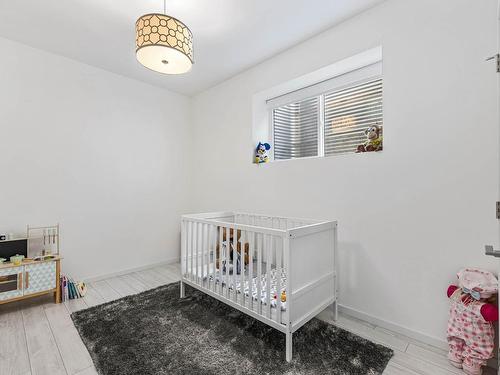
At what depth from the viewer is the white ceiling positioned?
6.47ft

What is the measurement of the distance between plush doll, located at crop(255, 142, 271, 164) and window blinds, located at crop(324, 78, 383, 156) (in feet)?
2.22

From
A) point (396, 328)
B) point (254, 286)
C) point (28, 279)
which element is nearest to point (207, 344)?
point (254, 286)

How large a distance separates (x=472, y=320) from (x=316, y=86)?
2.30 meters

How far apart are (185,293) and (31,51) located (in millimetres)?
2918

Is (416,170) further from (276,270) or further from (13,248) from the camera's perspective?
(13,248)

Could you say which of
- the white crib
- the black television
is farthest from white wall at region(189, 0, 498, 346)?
the black television

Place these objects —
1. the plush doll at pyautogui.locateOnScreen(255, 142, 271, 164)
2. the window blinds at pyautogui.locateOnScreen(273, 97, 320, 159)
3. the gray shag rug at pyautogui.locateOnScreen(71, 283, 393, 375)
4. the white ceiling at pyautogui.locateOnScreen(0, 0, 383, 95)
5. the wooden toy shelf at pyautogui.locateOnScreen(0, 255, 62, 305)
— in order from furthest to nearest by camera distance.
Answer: the plush doll at pyautogui.locateOnScreen(255, 142, 271, 164)
the window blinds at pyautogui.locateOnScreen(273, 97, 320, 159)
the wooden toy shelf at pyautogui.locateOnScreen(0, 255, 62, 305)
the white ceiling at pyautogui.locateOnScreen(0, 0, 383, 95)
the gray shag rug at pyautogui.locateOnScreen(71, 283, 393, 375)

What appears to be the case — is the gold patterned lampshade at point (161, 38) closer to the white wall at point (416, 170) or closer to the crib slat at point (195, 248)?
the white wall at point (416, 170)

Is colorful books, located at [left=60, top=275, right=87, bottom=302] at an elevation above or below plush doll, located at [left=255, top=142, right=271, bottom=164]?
below

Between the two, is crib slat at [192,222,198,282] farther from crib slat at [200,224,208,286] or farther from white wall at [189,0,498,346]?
white wall at [189,0,498,346]

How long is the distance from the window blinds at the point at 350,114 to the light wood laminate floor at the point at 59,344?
162cm

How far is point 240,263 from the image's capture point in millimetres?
2023

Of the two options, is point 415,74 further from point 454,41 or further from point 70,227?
point 70,227

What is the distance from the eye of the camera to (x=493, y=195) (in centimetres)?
151
